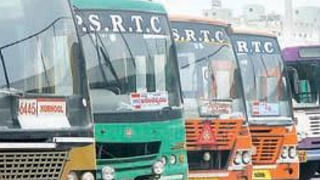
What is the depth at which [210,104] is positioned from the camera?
1041 centimetres

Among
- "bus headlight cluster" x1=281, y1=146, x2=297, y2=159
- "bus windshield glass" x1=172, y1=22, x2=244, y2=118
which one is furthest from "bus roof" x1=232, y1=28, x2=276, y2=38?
"bus headlight cluster" x1=281, y1=146, x2=297, y2=159

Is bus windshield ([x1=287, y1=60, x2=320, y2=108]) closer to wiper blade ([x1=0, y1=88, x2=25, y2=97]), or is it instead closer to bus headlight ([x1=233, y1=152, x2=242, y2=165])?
bus headlight ([x1=233, y1=152, x2=242, y2=165])

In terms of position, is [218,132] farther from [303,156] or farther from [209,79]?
[303,156]

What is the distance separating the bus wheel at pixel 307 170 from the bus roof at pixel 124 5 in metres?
7.12

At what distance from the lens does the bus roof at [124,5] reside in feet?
27.3

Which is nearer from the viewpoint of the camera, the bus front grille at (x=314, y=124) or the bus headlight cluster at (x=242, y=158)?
the bus headlight cluster at (x=242, y=158)

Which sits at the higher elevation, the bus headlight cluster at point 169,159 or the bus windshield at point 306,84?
the bus windshield at point 306,84

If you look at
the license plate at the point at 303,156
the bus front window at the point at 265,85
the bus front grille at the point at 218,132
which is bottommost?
the license plate at the point at 303,156

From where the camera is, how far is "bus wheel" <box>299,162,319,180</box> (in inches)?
601

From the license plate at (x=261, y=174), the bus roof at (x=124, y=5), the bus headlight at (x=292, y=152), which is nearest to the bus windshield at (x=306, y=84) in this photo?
the bus headlight at (x=292, y=152)

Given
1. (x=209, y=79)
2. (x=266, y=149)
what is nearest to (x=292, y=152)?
(x=266, y=149)

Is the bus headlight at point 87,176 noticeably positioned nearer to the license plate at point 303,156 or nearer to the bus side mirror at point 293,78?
the bus side mirror at point 293,78

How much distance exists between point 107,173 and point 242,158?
3117 mm

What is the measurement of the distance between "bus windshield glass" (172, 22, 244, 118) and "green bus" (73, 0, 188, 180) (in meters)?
1.41
